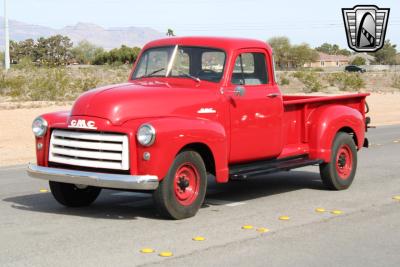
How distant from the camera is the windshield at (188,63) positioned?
30.3 feet

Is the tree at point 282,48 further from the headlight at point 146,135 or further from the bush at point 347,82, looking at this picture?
the headlight at point 146,135

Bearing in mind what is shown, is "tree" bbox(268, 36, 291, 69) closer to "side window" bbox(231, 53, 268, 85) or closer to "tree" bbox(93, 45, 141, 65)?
"tree" bbox(93, 45, 141, 65)

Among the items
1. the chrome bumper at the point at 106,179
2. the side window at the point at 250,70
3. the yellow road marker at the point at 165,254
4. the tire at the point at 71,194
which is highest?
the side window at the point at 250,70

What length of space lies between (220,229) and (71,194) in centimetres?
216

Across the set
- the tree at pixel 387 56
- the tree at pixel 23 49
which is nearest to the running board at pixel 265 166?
the tree at pixel 23 49

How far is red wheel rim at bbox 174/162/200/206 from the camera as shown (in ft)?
27.0

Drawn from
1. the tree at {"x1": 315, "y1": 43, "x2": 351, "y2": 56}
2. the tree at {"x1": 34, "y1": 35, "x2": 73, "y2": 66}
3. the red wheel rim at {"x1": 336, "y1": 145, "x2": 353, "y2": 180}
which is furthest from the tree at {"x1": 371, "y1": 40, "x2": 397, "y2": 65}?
the red wheel rim at {"x1": 336, "y1": 145, "x2": 353, "y2": 180}

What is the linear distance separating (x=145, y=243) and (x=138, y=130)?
4.20 ft

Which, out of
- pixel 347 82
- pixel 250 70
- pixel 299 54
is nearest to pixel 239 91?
pixel 250 70

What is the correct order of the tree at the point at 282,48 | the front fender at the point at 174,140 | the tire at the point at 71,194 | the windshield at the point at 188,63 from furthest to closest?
1. the tree at the point at 282,48
2. the windshield at the point at 188,63
3. the tire at the point at 71,194
4. the front fender at the point at 174,140

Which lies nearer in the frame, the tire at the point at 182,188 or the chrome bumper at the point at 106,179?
the chrome bumper at the point at 106,179

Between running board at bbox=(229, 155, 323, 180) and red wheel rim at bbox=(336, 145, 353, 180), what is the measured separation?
0.54 m

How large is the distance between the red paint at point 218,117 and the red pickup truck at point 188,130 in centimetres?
1

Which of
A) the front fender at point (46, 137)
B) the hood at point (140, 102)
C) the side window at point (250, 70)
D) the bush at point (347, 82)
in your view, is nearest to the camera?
the hood at point (140, 102)
